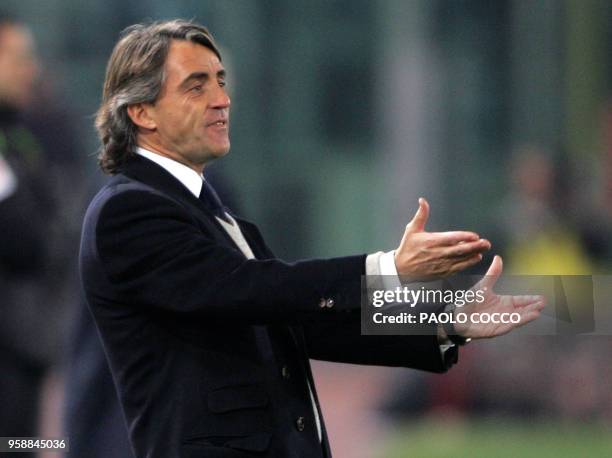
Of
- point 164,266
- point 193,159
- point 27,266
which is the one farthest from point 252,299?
point 27,266

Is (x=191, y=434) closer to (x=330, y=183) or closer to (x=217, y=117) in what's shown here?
(x=217, y=117)

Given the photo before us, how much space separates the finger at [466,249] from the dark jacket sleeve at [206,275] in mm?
236

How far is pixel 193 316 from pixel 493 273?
0.71 meters

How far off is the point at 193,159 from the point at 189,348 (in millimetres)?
533

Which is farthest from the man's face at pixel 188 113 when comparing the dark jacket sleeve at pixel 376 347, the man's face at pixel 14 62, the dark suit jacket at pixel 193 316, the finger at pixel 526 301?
the man's face at pixel 14 62

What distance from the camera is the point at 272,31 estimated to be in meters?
16.3

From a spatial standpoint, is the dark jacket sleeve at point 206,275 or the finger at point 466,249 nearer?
the finger at point 466,249

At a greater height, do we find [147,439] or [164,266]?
[164,266]

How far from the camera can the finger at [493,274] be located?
4.10 m

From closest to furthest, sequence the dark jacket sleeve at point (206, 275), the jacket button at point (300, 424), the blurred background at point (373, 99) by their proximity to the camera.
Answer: the dark jacket sleeve at point (206, 275)
the jacket button at point (300, 424)
the blurred background at point (373, 99)

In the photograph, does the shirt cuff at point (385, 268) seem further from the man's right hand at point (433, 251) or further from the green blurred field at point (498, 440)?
the green blurred field at point (498, 440)

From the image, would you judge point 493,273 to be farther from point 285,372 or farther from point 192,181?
point 192,181

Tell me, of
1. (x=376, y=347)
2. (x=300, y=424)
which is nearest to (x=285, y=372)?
(x=300, y=424)

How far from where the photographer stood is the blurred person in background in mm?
6688
